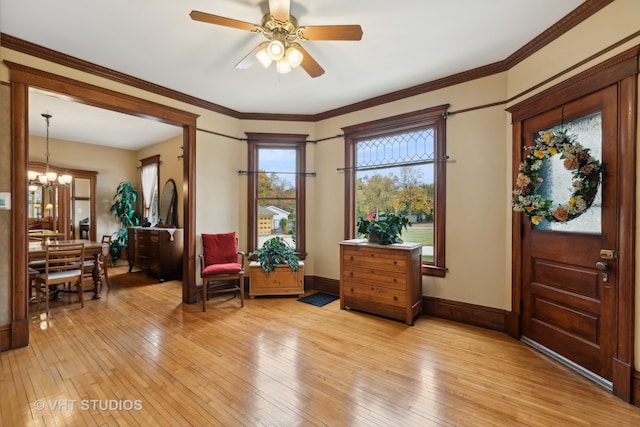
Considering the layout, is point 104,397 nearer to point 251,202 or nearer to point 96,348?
point 96,348

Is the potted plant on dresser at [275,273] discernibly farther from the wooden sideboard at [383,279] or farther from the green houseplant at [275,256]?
the wooden sideboard at [383,279]

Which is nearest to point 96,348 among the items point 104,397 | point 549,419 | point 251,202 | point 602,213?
point 104,397

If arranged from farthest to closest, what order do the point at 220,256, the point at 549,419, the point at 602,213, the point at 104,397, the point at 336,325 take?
the point at 220,256 → the point at 336,325 → the point at 602,213 → the point at 104,397 → the point at 549,419

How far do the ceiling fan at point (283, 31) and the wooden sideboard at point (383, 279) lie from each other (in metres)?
2.28

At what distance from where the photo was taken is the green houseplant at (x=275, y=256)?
4324mm

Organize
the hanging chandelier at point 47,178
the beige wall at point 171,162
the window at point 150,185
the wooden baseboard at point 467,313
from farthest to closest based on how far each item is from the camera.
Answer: the window at point 150,185, the beige wall at point 171,162, the hanging chandelier at point 47,178, the wooden baseboard at point 467,313

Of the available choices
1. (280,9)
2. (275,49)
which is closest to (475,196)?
(275,49)

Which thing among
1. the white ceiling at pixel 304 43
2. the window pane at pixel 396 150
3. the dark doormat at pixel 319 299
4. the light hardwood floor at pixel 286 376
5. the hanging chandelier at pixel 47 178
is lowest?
the light hardwood floor at pixel 286 376

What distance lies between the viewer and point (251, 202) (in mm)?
4801

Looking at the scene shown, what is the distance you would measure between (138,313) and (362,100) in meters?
4.28

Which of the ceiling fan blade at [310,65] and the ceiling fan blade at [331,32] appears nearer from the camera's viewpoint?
the ceiling fan blade at [331,32]

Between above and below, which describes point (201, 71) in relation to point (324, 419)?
above

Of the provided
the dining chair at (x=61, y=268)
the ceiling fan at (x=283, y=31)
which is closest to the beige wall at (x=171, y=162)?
the dining chair at (x=61, y=268)

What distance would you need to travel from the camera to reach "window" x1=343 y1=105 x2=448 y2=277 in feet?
11.9
